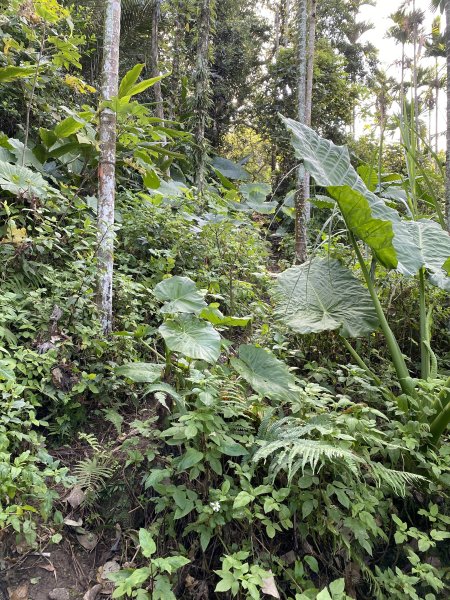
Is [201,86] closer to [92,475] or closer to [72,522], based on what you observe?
[92,475]

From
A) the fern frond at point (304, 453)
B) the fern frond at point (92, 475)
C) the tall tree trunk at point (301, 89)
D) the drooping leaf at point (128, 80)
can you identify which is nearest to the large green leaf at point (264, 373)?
the fern frond at point (304, 453)

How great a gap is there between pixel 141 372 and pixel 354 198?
1404 millimetres

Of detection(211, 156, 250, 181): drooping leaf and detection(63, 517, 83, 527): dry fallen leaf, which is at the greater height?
detection(211, 156, 250, 181): drooping leaf

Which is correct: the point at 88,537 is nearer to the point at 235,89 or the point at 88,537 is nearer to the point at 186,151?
the point at 186,151

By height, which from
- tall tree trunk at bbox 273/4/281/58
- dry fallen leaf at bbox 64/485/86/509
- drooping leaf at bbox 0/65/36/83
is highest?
tall tree trunk at bbox 273/4/281/58

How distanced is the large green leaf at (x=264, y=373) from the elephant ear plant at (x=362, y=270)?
1.45 ft

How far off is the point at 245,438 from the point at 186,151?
6362 mm

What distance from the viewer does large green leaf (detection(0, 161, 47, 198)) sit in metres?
2.85

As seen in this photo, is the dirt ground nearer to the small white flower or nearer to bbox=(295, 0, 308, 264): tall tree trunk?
the small white flower

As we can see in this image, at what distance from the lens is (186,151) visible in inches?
285

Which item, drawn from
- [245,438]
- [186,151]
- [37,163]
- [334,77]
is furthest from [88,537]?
[334,77]

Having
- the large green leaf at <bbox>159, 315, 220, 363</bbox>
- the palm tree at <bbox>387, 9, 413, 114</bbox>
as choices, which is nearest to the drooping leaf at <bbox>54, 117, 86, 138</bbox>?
Answer: the large green leaf at <bbox>159, 315, 220, 363</bbox>

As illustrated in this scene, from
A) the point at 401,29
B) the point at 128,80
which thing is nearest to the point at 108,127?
the point at 128,80

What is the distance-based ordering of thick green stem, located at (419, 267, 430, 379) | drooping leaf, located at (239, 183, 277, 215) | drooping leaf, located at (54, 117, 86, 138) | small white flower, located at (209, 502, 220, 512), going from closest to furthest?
small white flower, located at (209, 502, 220, 512) → thick green stem, located at (419, 267, 430, 379) → drooping leaf, located at (54, 117, 86, 138) → drooping leaf, located at (239, 183, 277, 215)
